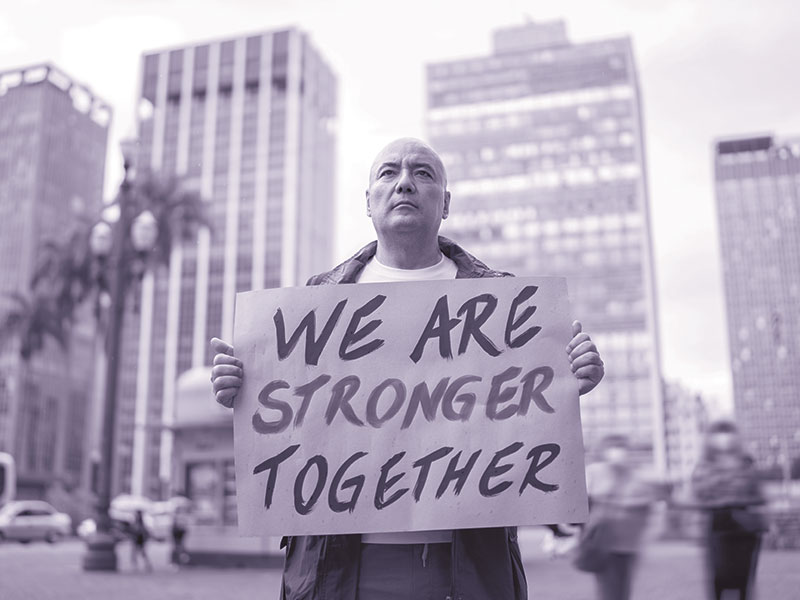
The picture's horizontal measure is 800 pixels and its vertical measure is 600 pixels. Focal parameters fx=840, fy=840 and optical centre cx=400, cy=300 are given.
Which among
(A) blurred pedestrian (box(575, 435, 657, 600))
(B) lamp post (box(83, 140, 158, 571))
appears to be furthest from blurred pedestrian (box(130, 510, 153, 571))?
(A) blurred pedestrian (box(575, 435, 657, 600))

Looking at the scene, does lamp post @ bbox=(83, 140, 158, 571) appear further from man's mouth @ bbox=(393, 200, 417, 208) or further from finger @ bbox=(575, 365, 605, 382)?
finger @ bbox=(575, 365, 605, 382)

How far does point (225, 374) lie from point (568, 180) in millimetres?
104091

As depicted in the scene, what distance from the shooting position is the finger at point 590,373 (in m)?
2.16

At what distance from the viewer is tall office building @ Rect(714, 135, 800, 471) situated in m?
101

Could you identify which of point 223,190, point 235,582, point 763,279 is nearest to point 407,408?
point 235,582

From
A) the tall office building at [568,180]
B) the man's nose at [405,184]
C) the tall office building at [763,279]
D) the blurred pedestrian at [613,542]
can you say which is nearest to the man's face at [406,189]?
the man's nose at [405,184]

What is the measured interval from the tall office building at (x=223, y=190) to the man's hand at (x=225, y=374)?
98.3 metres

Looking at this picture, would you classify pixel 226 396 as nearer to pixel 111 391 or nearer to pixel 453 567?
pixel 453 567

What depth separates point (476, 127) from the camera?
349 feet

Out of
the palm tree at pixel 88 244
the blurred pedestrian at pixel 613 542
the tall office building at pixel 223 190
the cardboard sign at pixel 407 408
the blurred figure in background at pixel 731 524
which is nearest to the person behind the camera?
the cardboard sign at pixel 407 408

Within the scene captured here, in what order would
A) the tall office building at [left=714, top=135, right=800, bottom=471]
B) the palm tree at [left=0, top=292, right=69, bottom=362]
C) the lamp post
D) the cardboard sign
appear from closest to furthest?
the cardboard sign
the lamp post
the palm tree at [left=0, top=292, right=69, bottom=362]
the tall office building at [left=714, top=135, right=800, bottom=471]

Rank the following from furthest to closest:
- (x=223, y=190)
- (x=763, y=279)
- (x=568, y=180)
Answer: (x=223, y=190) → (x=763, y=279) → (x=568, y=180)

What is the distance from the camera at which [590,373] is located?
7.11 ft

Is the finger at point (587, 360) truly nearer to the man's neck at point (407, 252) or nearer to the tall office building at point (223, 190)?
the man's neck at point (407, 252)
